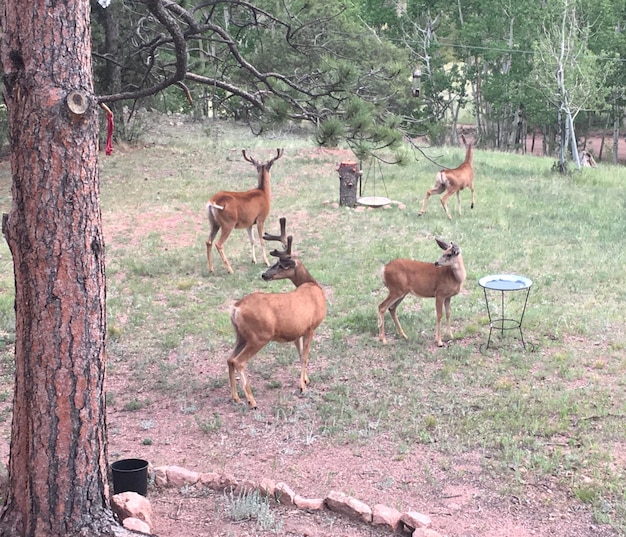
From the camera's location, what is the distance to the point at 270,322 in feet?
22.1

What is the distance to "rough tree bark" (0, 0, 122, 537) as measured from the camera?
397cm

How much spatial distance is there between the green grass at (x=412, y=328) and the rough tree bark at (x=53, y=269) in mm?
2366

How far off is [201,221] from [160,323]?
539 cm

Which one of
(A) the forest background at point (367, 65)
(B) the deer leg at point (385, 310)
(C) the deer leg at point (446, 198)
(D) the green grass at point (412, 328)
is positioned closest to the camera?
(D) the green grass at point (412, 328)

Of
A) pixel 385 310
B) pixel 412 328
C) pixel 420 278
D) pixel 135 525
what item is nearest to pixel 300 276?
pixel 385 310

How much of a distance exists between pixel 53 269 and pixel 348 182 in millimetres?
11463

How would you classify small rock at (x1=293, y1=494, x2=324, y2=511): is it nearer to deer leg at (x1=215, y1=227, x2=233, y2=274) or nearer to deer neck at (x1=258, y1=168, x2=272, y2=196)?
deer leg at (x1=215, y1=227, x2=233, y2=274)

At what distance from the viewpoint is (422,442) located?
6.13 m

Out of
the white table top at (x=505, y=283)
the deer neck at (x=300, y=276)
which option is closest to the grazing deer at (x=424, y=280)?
the white table top at (x=505, y=283)

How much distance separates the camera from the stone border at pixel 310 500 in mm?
4648

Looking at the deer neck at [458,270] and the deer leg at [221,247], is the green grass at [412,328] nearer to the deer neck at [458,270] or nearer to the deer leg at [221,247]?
the deer leg at [221,247]

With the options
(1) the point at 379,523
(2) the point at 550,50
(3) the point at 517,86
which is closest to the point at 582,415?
(1) the point at 379,523

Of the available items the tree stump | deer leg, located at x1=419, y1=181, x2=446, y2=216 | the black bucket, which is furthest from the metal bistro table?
the tree stump

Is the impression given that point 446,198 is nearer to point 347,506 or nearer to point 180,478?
point 180,478
